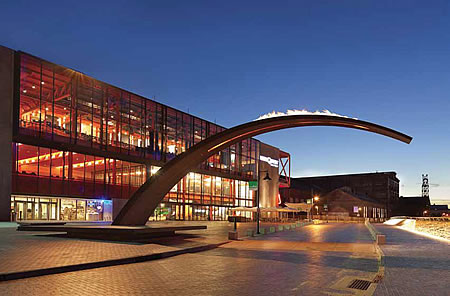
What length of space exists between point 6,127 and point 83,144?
8.17 meters

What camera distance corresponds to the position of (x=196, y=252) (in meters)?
17.1

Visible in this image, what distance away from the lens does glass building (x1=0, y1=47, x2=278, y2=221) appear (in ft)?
120

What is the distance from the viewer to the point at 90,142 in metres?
42.4

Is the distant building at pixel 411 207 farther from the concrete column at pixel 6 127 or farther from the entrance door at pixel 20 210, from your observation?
the concrete column at pixel 6 127

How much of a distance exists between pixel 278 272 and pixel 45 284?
19.5 ft

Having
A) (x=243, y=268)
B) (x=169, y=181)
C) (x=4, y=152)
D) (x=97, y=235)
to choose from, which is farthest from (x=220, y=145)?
(x=4, y=152)

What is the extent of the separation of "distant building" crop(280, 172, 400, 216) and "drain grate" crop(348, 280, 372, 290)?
90.6 meters

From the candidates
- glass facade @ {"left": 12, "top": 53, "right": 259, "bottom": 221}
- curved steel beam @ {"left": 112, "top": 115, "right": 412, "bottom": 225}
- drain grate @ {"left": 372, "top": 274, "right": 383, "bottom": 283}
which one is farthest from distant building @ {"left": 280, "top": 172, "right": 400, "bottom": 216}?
drain grate @ {"left": 372, "top": 274, "right": 383, "bottom": 283}

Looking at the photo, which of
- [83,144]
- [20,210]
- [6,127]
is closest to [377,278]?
[6,127]

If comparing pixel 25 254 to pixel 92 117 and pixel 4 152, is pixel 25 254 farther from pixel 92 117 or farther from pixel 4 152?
pixel 92 117

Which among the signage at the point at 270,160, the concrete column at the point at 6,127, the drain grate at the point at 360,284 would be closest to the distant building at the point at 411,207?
the signage at the point at 270,160

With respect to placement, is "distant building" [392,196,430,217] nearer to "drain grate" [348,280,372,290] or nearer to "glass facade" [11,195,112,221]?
"glass facade" [11,195,112,221]

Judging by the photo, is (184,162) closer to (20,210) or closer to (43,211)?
(20,210)

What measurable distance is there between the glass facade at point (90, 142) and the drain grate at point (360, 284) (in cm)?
3352
